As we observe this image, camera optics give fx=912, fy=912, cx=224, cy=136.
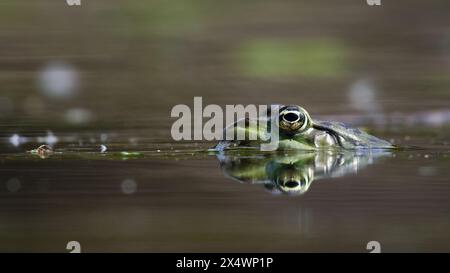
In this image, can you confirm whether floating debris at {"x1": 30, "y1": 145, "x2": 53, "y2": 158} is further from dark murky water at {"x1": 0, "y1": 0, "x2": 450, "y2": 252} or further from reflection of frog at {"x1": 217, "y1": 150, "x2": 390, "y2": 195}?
reflection of frog at {"x1": 217, "y1": 150, "x2": 390, "y2": 195}

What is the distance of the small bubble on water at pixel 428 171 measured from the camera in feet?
17.8

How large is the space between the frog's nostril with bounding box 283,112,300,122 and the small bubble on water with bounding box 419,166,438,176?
0.85 metres

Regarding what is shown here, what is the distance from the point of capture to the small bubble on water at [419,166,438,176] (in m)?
5.41

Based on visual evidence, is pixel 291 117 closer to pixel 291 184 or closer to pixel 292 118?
pixel 292 118

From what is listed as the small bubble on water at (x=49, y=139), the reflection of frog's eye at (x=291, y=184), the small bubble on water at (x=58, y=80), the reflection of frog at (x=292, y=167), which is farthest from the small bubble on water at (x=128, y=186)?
the small bubble on water at (x=58, y=80)

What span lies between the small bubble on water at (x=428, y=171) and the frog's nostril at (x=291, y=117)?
85 centimetres

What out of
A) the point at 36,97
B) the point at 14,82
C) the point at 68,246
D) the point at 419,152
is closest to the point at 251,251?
the point at 68,246

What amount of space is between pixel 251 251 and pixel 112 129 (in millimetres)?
4710

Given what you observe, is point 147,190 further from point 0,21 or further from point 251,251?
point 0,21

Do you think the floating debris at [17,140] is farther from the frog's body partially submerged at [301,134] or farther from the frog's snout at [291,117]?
the frog's snout at [291,117]

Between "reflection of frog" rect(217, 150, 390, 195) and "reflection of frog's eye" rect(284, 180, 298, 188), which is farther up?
"reflection of frog" rect(217, 150, 390, 195)

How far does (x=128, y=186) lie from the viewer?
16.5 feet

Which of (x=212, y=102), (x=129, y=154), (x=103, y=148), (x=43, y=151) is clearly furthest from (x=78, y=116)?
(x=129, y=154)

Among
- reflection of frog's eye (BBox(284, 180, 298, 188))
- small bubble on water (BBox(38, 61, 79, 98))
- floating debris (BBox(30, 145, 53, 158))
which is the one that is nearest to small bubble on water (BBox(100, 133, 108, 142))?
floating debris (BBox(30, 145, 53, 158))
